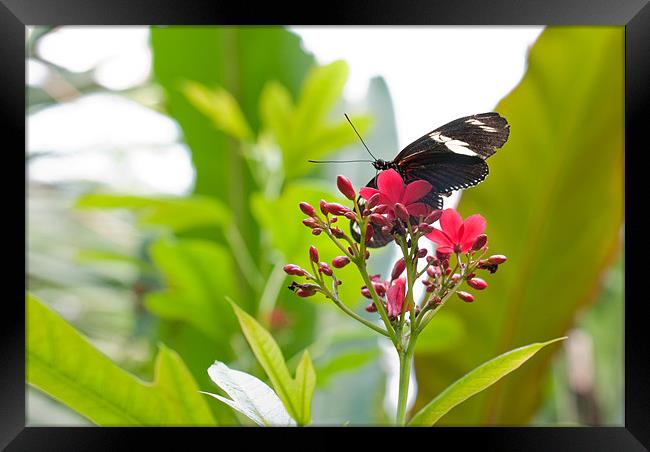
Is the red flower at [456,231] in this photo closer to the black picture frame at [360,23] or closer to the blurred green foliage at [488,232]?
the black picture frame at [360,23]

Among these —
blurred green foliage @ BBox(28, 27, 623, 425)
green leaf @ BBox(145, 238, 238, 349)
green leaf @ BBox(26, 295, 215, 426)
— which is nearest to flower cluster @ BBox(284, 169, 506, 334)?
green leaf @ BBox(26, 295, 215, 426)

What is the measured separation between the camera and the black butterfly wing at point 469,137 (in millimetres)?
300

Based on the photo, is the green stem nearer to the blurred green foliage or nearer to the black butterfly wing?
the black butterfly wing

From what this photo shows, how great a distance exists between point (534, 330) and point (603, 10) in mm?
440

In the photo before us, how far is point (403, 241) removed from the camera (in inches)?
11.4

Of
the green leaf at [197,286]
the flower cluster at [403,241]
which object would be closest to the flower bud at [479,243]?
the flower cluster at [403,241]

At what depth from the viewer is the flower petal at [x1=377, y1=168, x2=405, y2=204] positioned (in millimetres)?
284

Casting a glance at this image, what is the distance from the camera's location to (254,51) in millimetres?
929

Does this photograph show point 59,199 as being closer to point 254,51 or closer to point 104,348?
point 104,348

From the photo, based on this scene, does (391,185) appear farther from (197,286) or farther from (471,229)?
(197,286)

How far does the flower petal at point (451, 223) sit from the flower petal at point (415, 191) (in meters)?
0.01

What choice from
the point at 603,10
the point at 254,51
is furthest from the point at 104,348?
the point at 603,10

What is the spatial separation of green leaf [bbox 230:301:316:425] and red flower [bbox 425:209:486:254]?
10cm

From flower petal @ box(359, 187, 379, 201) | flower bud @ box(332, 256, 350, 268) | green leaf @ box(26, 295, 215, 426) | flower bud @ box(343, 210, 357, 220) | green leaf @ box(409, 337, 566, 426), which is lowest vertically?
green leaf @ box(26, 295, 215, 426)
